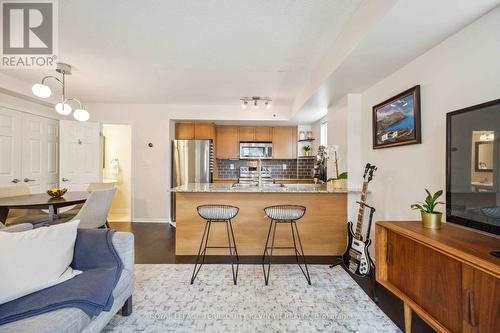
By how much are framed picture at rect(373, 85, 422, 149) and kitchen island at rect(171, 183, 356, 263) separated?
92 centimetres

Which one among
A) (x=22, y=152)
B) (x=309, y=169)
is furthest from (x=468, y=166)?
(x=22, y=152)

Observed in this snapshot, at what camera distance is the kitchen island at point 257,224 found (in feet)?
10.2

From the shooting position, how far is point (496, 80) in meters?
1.42

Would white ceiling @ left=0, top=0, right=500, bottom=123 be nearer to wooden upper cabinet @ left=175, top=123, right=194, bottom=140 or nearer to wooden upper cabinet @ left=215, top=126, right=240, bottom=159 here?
wooden upper cabinet @ left=175, top=123, right=194, bottom=140

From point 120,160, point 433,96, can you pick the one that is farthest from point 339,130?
point 120,160

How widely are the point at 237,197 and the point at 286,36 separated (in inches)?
76.6

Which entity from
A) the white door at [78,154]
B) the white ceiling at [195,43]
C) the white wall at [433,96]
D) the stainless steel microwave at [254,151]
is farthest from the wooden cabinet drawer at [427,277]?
the white door at [78,154]

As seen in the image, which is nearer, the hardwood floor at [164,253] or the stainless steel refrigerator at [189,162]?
the hardwood floor at [164,253]

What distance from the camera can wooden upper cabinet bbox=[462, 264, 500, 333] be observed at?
1.02 meters

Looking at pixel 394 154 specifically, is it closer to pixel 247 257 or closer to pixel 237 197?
pixel 237 197

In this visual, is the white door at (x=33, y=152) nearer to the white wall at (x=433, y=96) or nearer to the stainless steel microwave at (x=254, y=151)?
the stainless steel microwave at (x=254, y=151)

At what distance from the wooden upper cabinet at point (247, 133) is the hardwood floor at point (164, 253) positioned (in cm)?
255

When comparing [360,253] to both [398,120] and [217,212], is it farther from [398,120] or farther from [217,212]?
[217,212]

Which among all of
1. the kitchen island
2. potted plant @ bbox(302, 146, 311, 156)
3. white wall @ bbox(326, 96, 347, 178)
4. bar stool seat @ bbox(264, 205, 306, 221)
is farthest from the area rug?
potted plant @ bbox(302, 146, 311, 156)
